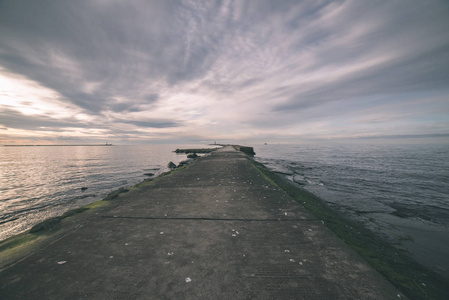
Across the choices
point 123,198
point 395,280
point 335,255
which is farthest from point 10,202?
point 395,280

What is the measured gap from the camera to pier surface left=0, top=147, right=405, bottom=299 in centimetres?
242

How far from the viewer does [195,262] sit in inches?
117

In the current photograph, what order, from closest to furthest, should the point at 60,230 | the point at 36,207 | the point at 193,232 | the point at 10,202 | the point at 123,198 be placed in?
the point at 193,232, the point at 60,230, the point at 123,198, the point at 36,207, the point at 10,202

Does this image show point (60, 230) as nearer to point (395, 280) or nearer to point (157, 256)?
point (157, 256)

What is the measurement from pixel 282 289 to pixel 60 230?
208 inches

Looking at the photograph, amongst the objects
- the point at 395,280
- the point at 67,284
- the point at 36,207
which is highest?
the point at 67,284

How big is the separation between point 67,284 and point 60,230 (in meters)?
2.59

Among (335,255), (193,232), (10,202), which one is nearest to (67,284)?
(193,232)

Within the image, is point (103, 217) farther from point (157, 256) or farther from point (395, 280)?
point (395, 280)

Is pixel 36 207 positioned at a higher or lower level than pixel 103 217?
lower

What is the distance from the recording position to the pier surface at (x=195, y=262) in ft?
7.93

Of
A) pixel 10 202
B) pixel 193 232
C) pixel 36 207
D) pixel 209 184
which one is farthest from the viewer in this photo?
pixel 10 202

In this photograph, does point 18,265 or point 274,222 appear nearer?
point 18,265

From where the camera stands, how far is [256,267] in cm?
289
